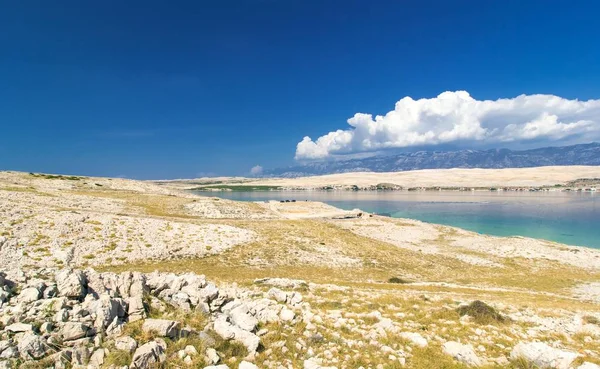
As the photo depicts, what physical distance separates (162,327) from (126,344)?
1136mm

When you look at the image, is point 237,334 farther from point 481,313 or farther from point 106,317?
point 481,313

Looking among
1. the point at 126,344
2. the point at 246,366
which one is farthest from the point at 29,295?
the point at 246,366

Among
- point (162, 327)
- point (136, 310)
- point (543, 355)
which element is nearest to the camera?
point (162, 327)

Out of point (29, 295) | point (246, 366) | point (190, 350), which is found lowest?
point (246, 366)

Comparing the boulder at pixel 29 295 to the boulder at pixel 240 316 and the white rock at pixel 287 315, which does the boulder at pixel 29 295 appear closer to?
the boulder at pixel 240 316

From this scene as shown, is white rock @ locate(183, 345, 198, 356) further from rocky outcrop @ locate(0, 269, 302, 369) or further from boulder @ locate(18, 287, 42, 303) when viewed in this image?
boulder @ locate(18, 287, 42, 303)

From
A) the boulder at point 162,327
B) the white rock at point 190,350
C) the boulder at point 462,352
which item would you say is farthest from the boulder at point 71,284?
the boulder at point 462,352

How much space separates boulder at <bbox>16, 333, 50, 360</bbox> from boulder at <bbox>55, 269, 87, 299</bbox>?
224cm

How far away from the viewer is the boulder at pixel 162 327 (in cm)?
966

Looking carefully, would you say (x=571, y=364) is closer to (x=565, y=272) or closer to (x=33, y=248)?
(x=33, y=248)

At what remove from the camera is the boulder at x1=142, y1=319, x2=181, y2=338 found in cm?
966

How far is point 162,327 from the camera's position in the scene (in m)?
9.73

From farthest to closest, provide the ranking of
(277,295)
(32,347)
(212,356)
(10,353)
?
(277,295) < (212,356) < (32,347) < (10,353)

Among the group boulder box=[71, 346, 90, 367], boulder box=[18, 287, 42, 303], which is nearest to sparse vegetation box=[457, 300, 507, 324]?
boulder box=[71, 346, 90, 367]
